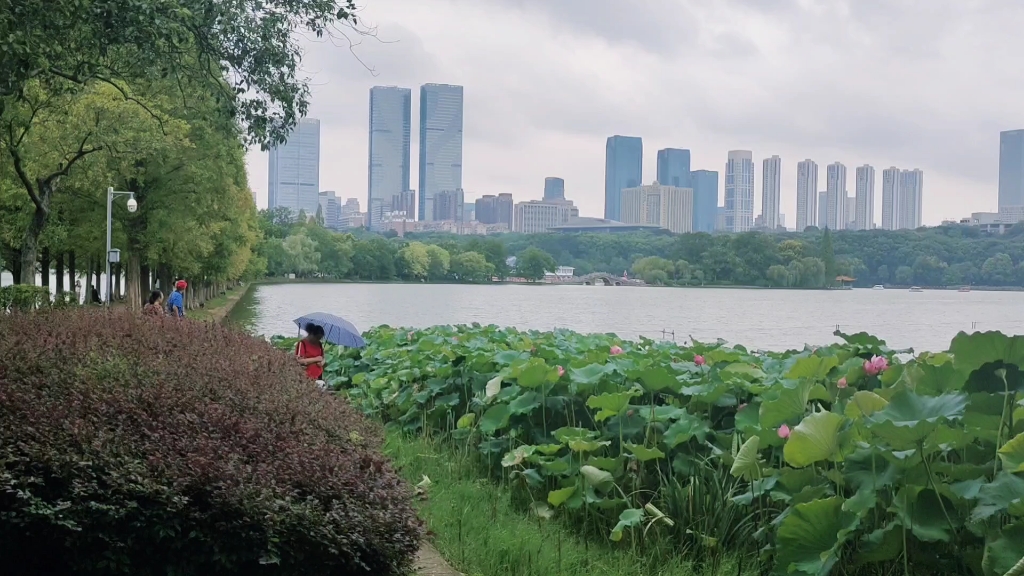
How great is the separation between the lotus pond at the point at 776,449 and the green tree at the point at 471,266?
473ft

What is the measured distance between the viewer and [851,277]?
12356 centimetres

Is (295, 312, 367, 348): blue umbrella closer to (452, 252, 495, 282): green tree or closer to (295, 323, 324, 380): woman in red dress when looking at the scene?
(295, 323, 324, 380): woman in red dress

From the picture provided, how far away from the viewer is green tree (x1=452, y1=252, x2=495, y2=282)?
154500mm

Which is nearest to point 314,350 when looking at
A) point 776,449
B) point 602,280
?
point 776,449

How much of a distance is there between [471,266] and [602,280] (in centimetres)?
1948

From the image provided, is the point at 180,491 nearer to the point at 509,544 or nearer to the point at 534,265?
the point at 509,544

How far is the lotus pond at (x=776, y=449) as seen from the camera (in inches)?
200

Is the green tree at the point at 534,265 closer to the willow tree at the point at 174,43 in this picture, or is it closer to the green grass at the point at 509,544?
the willow tree at the point at 174,43

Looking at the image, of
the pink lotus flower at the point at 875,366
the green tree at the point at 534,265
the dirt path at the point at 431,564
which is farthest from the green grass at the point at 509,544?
the green tree at the point at 534,265

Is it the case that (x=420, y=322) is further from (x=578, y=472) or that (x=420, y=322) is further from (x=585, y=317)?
(x=578, y=472)

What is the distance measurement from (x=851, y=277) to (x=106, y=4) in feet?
399

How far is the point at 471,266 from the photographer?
15488 cm

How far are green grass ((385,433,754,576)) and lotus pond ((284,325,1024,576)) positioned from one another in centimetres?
17

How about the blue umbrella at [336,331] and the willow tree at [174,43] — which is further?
the blue umbrella at [336,331]
